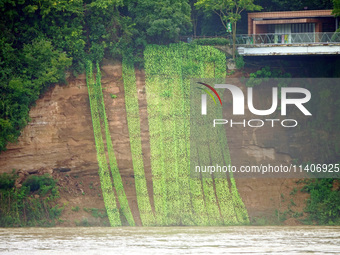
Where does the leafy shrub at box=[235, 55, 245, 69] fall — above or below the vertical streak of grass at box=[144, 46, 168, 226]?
above

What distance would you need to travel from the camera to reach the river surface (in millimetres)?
23281

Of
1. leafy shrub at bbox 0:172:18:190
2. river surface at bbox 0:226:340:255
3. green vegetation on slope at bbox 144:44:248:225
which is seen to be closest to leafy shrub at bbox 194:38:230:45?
green vegetation on slope at bbox 144:44:248:225

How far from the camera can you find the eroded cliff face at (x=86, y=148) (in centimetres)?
3256

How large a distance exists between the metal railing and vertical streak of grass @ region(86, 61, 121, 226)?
7.07 metres

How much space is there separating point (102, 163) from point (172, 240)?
822 centimetres

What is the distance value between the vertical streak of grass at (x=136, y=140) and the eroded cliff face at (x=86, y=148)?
23 centimetres

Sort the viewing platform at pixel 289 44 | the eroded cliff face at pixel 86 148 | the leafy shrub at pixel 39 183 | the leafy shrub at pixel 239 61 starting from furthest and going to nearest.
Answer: the leafy shrub at pixel 239 61, the viewing platform at pixel 289 44, the eroded cliff face at pixel 86 148, the leafy shrub at pixel 39 183

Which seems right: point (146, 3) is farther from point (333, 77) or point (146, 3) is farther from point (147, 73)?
point (333, 77)

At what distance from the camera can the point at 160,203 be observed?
1281 inches

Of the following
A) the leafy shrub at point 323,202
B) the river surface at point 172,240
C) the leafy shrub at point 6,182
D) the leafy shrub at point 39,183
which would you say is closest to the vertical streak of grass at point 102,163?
the river surface at point 172,240

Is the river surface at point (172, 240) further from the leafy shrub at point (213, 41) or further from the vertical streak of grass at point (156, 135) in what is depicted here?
the leafy shrub at point (213, 41)

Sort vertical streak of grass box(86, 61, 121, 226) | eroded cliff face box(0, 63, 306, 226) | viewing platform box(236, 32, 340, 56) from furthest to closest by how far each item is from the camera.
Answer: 1. viewing platform box(236, 32, 340, 56)
2. eroded cliff face box(0, 63, 306, 226)
3. vertical streak of grass box(86, 61, 121, 226)

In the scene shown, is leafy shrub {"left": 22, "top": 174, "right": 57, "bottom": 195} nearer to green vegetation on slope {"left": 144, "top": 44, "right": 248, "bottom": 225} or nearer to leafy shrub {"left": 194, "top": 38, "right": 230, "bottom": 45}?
green vegetation on slope {"left": 144, "top": 44, "right": 248, "bottom": 225}

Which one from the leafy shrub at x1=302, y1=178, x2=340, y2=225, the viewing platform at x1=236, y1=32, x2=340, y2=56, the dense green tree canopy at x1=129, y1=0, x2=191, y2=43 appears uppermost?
the dense green tree canopy at x1=129, y1=0, x2=191, y2=43
